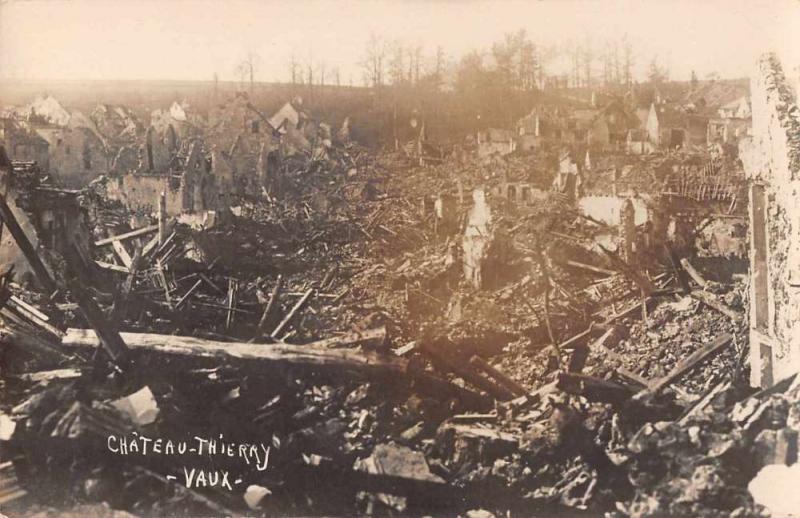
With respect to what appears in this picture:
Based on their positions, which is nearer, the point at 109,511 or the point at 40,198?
the point at 109,511

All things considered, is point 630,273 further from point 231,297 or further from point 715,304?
point 231,297

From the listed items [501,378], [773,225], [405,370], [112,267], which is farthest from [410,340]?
[773,225]

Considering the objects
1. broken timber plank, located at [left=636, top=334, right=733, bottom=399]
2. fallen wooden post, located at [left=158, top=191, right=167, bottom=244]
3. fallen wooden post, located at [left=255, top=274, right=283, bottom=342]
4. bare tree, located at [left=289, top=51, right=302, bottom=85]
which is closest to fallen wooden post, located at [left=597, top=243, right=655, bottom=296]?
broken timber plank, located at [left=636, top=334, right=733, bottom=399]

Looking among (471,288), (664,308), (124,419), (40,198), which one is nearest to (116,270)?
(40,198)

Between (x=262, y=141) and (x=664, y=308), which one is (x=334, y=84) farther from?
(x=664, y=308)

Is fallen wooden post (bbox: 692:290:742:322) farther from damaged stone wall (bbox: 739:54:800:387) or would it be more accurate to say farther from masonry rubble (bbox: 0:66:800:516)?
damaged stone wall (bbox: 739:54:800:387)

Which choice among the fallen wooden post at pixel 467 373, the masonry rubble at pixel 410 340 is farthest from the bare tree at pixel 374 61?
the fallen wooden post at pixel 467 373

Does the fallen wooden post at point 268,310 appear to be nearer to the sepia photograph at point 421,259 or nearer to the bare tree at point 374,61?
the sepia photograph at point 421,259
